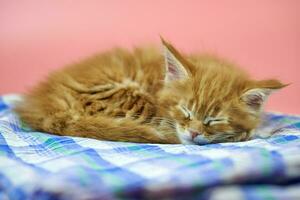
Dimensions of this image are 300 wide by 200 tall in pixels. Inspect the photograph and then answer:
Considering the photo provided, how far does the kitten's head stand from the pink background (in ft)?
2.79

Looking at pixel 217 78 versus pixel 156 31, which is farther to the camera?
pixel 156 31

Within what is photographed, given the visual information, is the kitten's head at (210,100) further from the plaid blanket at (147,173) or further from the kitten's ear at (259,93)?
the plaid blanket at (147,173)

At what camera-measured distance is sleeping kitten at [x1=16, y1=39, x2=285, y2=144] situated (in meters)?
1.48

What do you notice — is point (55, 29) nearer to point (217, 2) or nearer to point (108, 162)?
point (217, 2)

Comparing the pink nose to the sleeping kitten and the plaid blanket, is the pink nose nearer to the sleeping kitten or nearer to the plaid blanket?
the sleeping kitten

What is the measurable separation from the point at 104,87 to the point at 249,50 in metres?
1.08

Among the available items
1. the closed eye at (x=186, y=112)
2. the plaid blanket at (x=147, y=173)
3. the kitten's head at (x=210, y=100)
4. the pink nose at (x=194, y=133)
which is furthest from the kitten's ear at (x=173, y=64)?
the plaid blanket at (x=147, y=173)

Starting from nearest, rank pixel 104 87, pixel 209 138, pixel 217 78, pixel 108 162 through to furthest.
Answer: pixel 108 162, pixel 209 138, pixel 217 78, pixel 104 87

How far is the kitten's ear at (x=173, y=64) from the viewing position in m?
1.50

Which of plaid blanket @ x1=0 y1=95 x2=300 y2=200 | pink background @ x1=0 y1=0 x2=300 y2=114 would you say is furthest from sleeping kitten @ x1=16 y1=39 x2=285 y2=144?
pink background @ x1=0 y1=0 x2=300 y2=114

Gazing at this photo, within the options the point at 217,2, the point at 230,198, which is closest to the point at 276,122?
the point at 217,2

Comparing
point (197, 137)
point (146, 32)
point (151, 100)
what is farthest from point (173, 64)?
point (146, 32)

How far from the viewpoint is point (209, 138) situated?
146 cm

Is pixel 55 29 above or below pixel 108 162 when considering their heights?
above
